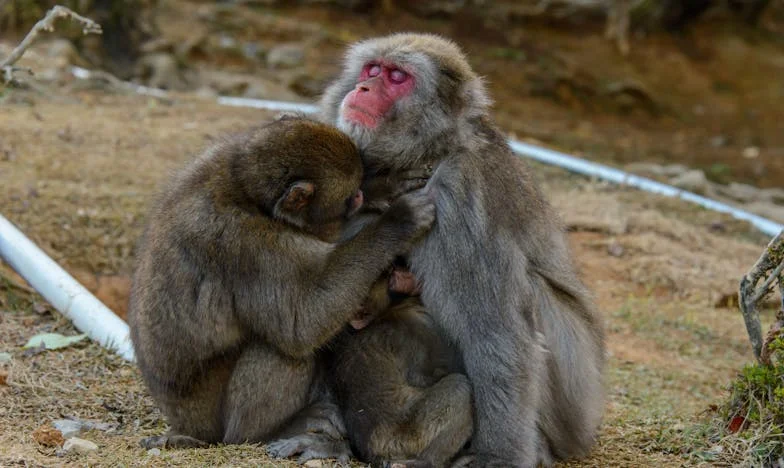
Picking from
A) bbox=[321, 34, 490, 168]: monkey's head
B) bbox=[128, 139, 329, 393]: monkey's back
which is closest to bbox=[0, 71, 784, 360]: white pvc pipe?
bbox=[321, 34, 490, 168]: monkey's head

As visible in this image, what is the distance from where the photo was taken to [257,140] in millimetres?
4746

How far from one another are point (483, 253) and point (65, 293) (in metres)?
2.97

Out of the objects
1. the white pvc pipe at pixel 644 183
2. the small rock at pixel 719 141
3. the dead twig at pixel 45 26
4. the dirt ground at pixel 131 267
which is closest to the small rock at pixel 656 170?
the white pvc pipe at pixel 644 183

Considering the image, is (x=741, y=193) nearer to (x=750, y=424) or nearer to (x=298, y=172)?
(x=750, y=424)

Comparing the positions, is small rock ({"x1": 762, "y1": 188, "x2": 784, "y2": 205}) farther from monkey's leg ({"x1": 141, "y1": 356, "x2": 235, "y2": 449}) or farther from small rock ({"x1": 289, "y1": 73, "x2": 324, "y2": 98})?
monkey's leg ({"x1": 141, "y1": 356, "x2": 235, "y2": 449})

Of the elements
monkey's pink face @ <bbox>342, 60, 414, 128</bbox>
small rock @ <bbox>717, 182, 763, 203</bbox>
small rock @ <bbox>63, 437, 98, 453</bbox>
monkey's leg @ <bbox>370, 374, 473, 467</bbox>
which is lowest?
small rock @ <bbox>717, 182, 763, 203</bbox>

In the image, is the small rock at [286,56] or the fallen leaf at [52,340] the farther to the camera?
the small rock at [286,56]

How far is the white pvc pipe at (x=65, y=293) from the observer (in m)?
6.19

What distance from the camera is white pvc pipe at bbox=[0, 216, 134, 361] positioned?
6.19 m

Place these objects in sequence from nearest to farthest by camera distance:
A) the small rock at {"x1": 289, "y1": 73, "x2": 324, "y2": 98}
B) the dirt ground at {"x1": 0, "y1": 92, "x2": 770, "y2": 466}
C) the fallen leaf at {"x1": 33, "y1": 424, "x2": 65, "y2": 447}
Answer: the fallen leaf at {"x1": 33, "y1": 424, "x2": 65, "y2": 447}
the dirt ground at {"x1": 0, "y1": 92, "x2": 770, "y2": 466}
the small rock at {"x1": 289, "y1": 73, "x2": 324, "y2": 98}

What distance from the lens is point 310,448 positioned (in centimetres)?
465

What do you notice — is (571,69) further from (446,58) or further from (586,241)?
(446,58)

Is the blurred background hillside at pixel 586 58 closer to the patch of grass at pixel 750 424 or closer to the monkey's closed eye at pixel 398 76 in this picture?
the patch of grass at pixel 750 424

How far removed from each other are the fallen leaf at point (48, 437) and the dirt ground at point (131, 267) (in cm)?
4
